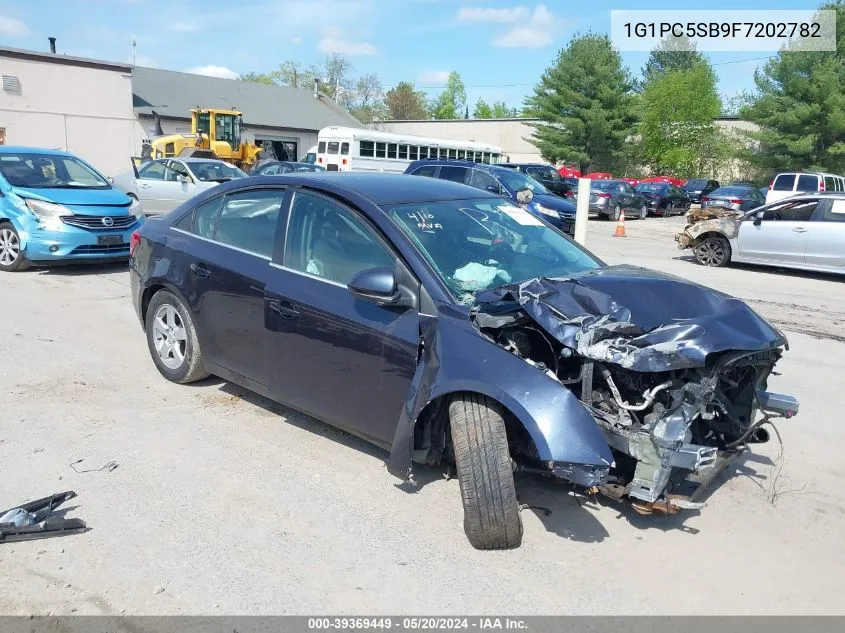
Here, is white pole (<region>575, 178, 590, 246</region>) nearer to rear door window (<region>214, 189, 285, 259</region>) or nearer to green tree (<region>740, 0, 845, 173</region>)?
rear door window (<region>214, 189, 285, 259</region>)

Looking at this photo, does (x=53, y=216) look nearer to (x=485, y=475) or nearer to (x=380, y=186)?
(x=380, y=186)

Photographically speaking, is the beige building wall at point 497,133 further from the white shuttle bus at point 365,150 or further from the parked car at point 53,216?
the parked car at point 53,216

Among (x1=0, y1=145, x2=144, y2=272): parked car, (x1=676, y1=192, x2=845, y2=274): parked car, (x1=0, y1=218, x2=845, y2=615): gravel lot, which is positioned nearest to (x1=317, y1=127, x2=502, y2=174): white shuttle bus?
(x1=676, y1=192, x2=845, y2=274): parked car

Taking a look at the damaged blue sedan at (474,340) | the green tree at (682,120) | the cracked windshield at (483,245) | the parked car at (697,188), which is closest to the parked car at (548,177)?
the parked car at (697,188)

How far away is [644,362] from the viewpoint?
317 cm

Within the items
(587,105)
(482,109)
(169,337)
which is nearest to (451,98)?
(482,109)

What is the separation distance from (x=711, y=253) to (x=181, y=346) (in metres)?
11.7

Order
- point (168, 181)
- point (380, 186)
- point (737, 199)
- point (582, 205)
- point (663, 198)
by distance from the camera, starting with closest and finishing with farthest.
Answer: point (380, 186), point (582, 205), point (168, 181), point (737, 199), point (663, 198)

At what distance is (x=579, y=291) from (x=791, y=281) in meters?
10.6

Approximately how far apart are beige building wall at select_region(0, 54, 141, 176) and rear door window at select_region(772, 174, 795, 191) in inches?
1231

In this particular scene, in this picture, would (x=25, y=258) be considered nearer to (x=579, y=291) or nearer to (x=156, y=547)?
(x=156, y=547)

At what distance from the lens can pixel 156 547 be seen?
342cm

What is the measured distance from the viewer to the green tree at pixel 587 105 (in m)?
47.0

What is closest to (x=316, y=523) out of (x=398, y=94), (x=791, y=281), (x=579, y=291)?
(x=579, y=291)
